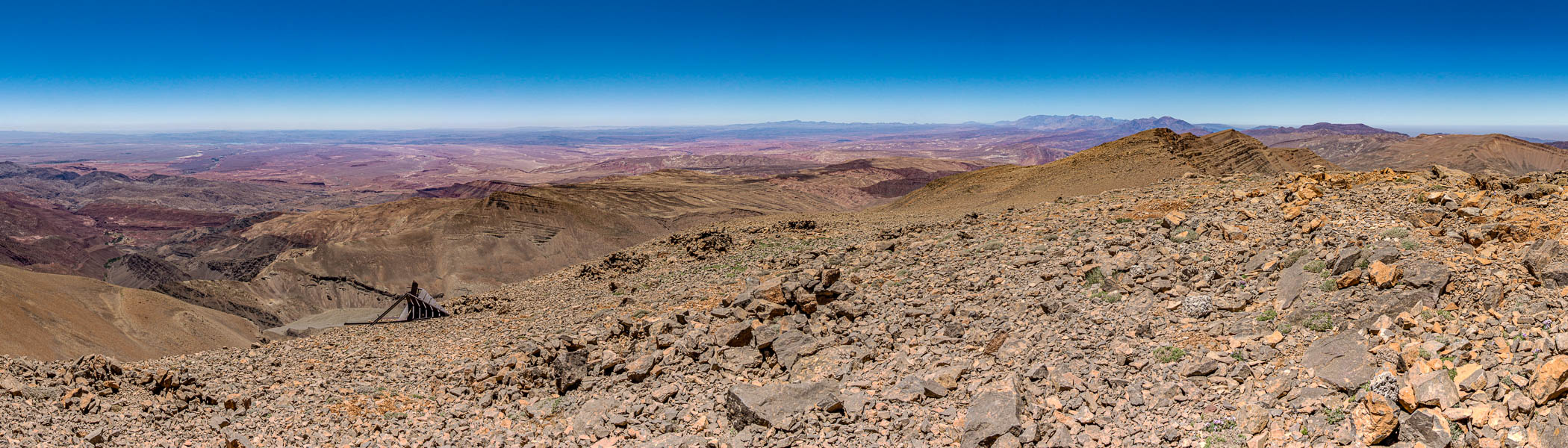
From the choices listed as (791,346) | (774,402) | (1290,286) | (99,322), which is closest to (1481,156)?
(1290,286)

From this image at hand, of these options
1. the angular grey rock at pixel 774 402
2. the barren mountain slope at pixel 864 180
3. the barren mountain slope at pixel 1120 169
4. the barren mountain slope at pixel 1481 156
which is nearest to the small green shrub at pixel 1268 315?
the angular grey rock at pixel 774 402

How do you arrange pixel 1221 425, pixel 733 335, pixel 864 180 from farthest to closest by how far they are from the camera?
pixel 864 180 < pixel 733 335 < pixel 1221 425

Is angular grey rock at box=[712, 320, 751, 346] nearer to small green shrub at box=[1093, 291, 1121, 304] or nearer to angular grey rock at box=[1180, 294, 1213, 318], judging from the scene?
small green shrub at box=[1093, 291, 1121, 304]

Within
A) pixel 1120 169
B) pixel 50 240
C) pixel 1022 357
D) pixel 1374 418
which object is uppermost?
pixel 1120 169

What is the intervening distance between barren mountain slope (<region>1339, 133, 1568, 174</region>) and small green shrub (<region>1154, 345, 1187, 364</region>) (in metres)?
86.7

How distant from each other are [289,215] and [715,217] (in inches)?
1793

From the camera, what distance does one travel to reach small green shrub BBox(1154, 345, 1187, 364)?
6.17 meters

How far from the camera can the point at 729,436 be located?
6.34 meters

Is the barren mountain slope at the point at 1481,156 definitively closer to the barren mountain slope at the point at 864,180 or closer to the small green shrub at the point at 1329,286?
the barren mountain slope at the point at 864,180

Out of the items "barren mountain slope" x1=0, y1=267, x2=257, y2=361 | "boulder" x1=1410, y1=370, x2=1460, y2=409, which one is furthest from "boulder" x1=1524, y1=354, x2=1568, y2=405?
"barren mountain slope" x1=0, y1=267, x2=257, y2=361

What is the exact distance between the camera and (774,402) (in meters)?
6.57

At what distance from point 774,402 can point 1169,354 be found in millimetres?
3719

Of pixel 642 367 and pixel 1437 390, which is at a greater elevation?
pixel 1437 390

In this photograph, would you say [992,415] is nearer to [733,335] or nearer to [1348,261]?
[733,335]
